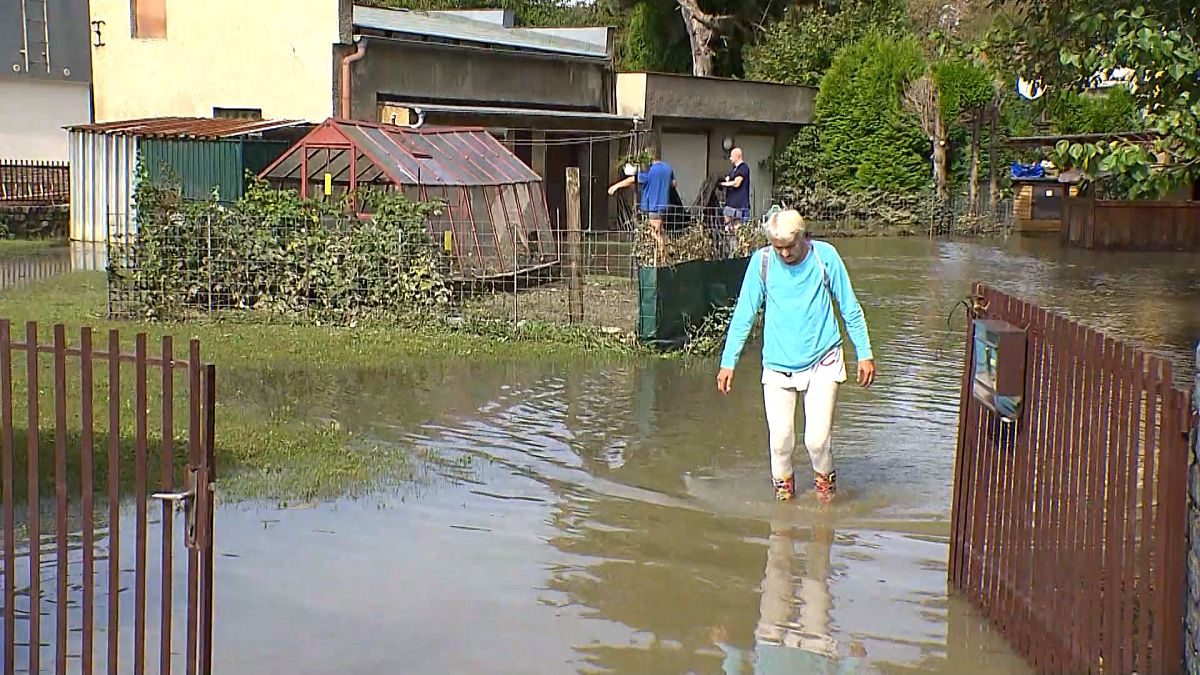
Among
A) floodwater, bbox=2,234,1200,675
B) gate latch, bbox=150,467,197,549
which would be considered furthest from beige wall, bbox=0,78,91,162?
gate latch, bbox=150,467,197,549

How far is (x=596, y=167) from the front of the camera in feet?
109

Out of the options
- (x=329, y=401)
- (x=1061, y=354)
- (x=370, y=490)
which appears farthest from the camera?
(x=329, y=401)

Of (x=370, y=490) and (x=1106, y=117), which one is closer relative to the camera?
(x=370, y=490)

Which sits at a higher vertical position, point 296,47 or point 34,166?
point 296,47

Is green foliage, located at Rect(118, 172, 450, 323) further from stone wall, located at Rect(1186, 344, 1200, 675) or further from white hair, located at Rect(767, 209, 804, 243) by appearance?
stone wall, located at Rect(1186, 344, 1200, 675)

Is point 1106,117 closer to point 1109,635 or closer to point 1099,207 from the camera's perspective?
point 1099,207

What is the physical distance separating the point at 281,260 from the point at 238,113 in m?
→ 13.7

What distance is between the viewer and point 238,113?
28.4 metres

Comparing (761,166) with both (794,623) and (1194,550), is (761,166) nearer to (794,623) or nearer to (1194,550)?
(794,623)

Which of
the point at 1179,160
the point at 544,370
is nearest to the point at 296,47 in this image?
the point at 544,370

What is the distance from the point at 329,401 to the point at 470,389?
136 centimetres

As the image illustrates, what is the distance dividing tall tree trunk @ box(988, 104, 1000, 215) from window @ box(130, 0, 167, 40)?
20466 mm

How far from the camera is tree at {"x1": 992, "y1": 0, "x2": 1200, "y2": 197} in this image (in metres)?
8.25

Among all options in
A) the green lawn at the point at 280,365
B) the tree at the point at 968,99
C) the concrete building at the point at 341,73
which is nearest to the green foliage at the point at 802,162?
the tree at the point at 968,99
